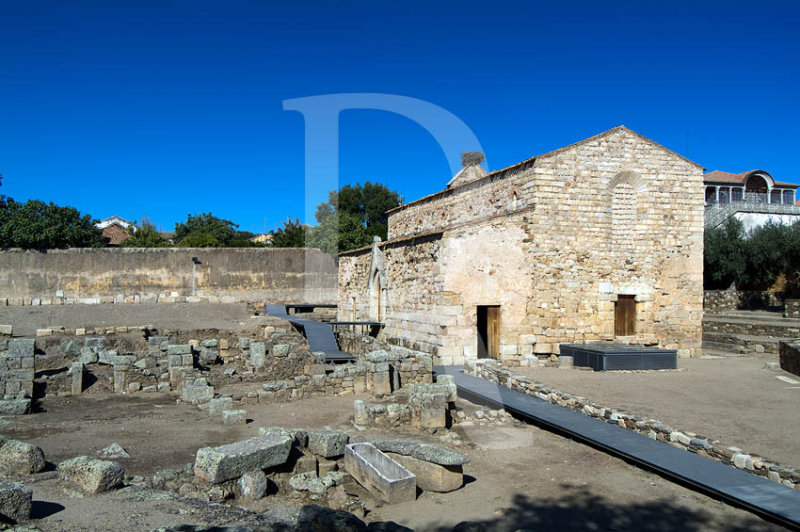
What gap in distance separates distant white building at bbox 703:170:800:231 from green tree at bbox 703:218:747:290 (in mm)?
1827

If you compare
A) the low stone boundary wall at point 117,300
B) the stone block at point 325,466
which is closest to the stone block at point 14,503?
the stone block at point 325,466

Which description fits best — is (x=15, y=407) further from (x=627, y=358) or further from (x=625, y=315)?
(x=625, y=315)

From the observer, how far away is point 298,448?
775cm

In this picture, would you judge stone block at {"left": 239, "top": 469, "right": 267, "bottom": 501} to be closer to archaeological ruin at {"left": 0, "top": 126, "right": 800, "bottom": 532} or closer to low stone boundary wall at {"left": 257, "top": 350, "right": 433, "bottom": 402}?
archaeological ruin at {"left": 0, "top": 126, "right": 800, "bottom": 532}

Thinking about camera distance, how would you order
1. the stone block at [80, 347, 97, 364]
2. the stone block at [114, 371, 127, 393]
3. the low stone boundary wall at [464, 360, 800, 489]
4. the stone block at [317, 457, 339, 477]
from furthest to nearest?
the stone block at [80, 347, 97, 364]
the stone block at [114, 371, 127, 393]
the stone block at [317, 457, 339, 477]
the low stone boundary wall at [464, 360, 800, 489]

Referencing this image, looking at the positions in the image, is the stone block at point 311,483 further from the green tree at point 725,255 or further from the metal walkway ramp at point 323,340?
the green tree at point 725,255

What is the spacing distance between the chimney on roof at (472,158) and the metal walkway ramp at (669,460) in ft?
47.1

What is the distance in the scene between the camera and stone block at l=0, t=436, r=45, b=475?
6527 millimetres

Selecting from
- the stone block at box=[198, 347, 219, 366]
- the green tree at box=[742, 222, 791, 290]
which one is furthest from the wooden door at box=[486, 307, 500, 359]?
the green tree at box=[742, 222, 791, 290]

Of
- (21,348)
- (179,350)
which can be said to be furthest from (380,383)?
(21,348)

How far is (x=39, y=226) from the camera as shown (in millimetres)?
31281

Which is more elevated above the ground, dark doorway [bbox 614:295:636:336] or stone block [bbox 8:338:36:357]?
dark doorway [bbox 614:295:636:336]

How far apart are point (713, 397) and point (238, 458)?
8.54 meters

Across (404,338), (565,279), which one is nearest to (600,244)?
(565,279)
